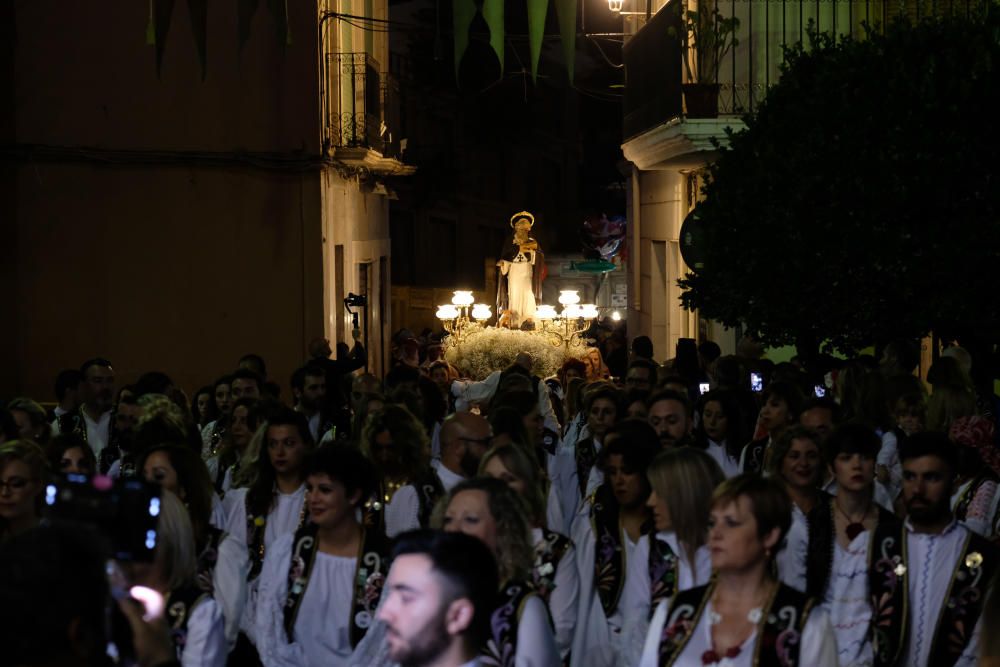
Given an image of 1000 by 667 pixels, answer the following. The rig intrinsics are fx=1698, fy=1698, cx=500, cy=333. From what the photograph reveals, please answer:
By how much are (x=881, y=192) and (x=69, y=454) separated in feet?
21.8

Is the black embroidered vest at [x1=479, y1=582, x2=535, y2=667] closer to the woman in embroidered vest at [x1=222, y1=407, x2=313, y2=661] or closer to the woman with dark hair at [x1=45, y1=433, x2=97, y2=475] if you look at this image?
the woman in embroidered vest at [x1=222, y1=407, x2=313, y2=661]

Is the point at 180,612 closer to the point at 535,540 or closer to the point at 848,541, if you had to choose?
the point at 535,540

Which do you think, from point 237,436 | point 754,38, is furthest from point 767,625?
point 754,38

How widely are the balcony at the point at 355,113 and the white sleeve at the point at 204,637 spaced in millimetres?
17978

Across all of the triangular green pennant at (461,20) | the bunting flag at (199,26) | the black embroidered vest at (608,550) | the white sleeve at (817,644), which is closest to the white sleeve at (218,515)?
the black embroidered vest at (608,550)

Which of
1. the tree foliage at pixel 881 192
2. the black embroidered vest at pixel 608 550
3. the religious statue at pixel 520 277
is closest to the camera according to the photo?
the black embroidered vest at pixel 608 550

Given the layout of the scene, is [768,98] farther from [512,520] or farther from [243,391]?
[512,520]

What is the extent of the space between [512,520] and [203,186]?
17.4m

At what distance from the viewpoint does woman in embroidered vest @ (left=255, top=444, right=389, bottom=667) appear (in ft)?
20.8

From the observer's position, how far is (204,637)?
17.7ft

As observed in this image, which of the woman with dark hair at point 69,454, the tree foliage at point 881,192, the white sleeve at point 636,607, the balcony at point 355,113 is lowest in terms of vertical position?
the white sleeve at point 636,607

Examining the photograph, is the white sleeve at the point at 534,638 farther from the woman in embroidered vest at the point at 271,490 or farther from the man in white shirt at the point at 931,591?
the woman in embroidered vest at the point at 271,490

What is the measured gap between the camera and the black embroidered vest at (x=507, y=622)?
484 cm

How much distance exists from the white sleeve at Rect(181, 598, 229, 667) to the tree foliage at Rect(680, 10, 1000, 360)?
7893 mm
